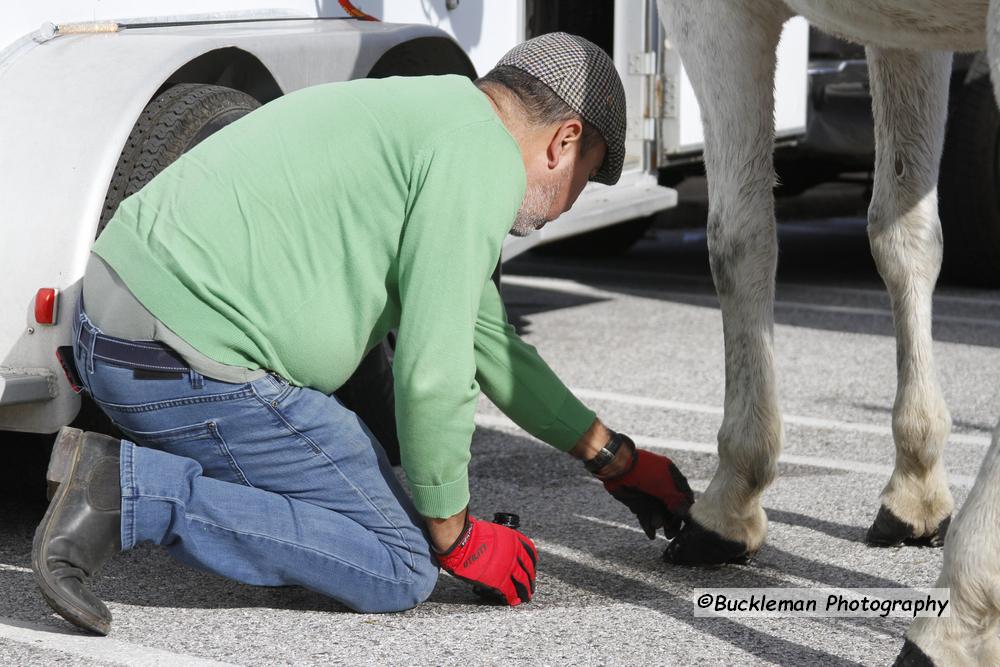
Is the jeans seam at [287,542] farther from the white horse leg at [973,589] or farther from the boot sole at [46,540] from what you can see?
the white horse leg at [973,589]

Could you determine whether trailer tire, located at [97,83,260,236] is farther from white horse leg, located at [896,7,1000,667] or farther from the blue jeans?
white horse leg, located at [896,7,1000,667]

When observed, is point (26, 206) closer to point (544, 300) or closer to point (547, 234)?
point (547, 234)

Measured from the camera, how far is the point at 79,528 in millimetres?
2752

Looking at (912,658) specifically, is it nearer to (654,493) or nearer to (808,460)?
(654,493)

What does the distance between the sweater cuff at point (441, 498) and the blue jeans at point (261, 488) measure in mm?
181

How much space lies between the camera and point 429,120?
9.13ft

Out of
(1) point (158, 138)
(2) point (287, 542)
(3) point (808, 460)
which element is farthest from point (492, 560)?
(3) point (808, 460)

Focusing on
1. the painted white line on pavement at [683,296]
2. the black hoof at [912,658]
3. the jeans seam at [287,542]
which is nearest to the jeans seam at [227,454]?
the jeans seam at [287,542]

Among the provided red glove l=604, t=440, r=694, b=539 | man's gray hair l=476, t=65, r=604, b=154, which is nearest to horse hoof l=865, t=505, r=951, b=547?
red glove l=604, t=440, r=694, b=539

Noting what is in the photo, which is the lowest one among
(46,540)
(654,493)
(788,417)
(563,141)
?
Answer: (788,417)

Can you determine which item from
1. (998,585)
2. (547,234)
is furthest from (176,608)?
(547,234)

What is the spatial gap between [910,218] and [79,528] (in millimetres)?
2209

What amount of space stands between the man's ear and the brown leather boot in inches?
40.8

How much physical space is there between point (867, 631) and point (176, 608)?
1431mm
